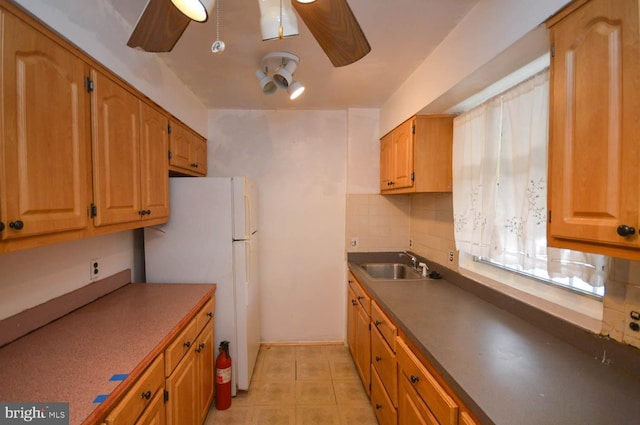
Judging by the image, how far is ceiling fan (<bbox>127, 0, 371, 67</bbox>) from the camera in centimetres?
87

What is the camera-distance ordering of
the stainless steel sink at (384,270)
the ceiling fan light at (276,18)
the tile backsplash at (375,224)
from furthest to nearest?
the tile backsplash at (375,224) < the stainless steel sink at (384,270) < the ceiling fan light at (276,18)

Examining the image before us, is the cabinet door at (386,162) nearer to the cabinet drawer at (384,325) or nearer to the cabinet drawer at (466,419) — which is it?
the cabinet drawer at (384,325)

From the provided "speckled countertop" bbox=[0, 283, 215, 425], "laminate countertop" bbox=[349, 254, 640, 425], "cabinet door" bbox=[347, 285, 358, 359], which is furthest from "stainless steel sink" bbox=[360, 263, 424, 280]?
"speckled countertop" bbox=[0, 283, 215, 425]

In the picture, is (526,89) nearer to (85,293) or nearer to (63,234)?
(63,234)

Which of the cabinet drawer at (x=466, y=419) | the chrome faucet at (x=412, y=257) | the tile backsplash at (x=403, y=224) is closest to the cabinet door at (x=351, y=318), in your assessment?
the tile backsplash at (x=403, y=224)

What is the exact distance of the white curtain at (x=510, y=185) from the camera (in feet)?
3.99

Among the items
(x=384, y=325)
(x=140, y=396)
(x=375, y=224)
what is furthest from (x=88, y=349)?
(x=375, y=224)

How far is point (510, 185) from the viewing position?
146 cm

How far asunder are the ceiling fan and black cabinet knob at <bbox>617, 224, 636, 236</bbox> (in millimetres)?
990

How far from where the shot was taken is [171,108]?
6.26 feet

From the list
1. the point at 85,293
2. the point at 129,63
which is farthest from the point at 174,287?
the point at 129,63

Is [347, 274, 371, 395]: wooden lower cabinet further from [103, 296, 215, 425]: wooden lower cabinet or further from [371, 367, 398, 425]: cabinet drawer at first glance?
[103, 296, 215, 425]: wooden lower cabinet

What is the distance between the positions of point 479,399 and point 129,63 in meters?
2.12

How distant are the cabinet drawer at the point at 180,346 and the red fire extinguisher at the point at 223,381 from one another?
0.48m
